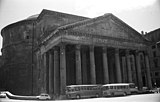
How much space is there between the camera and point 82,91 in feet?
80.2

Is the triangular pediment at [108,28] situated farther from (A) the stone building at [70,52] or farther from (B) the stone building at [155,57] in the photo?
(B) the stone building at [155,57]

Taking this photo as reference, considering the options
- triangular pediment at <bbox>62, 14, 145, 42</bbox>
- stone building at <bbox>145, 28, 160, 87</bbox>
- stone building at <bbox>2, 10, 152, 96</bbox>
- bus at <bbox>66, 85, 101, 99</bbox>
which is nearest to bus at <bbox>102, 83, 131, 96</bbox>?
bus at <bbox>66, 85, 101, 99</bbox>

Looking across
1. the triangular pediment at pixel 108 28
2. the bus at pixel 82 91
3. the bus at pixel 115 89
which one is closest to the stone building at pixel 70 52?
the triangular pediment at pixel 108 28

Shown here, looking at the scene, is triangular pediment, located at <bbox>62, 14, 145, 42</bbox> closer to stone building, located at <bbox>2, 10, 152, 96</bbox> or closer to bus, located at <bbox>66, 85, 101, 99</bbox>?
stone building, located at <bbox>2, 10, 152, 96</bbox>

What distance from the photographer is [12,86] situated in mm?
43531

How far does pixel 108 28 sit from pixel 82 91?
1288 cm

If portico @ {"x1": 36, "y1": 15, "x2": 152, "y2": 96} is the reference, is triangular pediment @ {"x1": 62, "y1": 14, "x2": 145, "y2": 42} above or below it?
above

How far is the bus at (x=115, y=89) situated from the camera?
25.3m

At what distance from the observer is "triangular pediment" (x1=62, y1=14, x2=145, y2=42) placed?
28.7 metres

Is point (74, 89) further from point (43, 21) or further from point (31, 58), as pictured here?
point (31, 58)

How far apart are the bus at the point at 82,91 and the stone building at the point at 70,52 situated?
47.3 inches

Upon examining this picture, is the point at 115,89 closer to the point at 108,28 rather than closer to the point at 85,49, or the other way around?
the point at 85,49

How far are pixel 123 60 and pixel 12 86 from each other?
92.3 feet

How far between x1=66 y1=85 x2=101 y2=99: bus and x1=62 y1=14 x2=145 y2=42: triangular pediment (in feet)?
29.5
